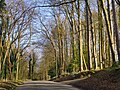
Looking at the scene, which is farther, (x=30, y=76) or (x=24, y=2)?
(x=30, y=76)

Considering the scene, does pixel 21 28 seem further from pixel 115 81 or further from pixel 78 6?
pixel 115 81

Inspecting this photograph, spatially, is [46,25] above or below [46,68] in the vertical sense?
above

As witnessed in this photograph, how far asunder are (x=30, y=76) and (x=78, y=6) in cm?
5244

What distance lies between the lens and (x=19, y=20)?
4219 centimetres

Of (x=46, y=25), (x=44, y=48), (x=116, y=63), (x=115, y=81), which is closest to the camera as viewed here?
(x=115, y=81)

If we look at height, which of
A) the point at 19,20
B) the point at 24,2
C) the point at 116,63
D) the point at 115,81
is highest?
the point at 24,2

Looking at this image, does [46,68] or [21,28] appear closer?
[21,28]

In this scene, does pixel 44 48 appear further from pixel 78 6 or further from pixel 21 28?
pixel 78 6

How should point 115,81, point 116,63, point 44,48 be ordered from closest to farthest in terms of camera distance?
point 115,81 → point 116,63 → point 44,48

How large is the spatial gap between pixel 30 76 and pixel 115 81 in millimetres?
69584

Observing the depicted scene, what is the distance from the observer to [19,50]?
51156 millimetres

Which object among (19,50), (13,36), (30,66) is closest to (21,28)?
(13,36)

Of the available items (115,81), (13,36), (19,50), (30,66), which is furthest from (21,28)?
(30,66)

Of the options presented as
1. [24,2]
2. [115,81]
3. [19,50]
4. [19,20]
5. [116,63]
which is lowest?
[115,81]
